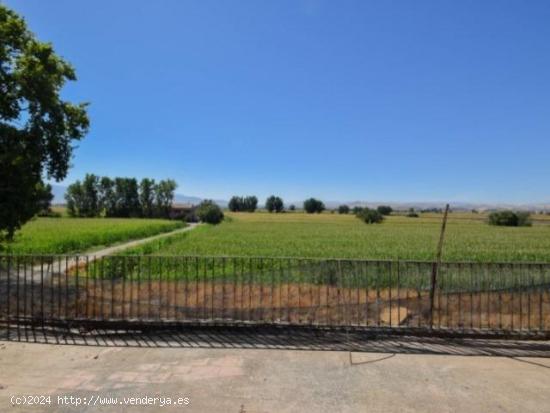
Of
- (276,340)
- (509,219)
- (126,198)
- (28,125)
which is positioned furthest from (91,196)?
(276,340)

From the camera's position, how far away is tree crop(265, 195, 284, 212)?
164250 mm

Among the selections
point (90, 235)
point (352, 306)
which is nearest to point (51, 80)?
point (352, 306)

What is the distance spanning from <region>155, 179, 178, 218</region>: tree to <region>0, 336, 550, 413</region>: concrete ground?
368 ft

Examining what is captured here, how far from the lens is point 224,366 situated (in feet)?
19.1

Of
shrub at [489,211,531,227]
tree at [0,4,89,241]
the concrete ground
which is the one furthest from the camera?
shrub at [489,211,531,227]

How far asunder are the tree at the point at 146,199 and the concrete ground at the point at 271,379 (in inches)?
4382

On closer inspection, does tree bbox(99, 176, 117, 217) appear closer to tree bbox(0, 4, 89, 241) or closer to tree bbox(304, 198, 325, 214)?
tree bbox(304, 198, 325, 214)

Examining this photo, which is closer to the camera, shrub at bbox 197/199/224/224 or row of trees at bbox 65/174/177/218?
shrub at bbox 197/199/224/224

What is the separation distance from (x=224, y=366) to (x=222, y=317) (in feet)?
6.44

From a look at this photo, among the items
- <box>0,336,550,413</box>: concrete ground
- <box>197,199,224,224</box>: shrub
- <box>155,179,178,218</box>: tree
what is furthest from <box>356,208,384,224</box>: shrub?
<box>0,336,550,413</box>: concrete ground

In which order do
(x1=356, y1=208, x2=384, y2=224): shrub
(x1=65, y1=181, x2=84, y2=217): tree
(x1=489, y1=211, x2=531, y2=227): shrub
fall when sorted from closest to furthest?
1. (x1=489, y1=211, x2=531, y2=227): shrub
2. (x1=356, y1=208, x2=384, y2=224): shrub
3. (x1=65, y1=181, x2=84, y2=217): tree

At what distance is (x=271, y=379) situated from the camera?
5414mm

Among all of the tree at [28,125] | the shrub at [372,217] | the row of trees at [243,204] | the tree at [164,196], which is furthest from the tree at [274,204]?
the tree at [28,125]

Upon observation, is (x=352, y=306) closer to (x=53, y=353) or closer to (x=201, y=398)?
(x=201, y=398)
